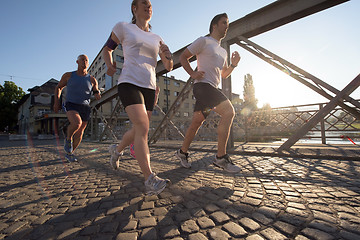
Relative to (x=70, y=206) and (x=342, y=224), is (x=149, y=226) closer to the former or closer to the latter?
(x=70, y=206)

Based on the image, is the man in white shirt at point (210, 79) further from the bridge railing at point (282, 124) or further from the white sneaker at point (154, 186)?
the bridge railing at point (282, 124)

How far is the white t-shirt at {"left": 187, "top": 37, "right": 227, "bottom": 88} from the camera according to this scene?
8.75 ft

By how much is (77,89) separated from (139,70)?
8.06ft

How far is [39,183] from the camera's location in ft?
6.89

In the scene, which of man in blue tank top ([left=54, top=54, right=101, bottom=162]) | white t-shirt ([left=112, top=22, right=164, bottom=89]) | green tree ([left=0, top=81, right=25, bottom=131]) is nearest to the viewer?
white t-shirt ([left=112, top=22, right=164, bottom=89])

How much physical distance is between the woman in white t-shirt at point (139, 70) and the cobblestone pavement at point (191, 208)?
321mm

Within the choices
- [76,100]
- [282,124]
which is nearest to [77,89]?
[76,100]

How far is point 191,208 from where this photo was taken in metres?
1.32

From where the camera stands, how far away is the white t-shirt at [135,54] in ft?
6.23

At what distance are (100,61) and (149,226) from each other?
46962mm

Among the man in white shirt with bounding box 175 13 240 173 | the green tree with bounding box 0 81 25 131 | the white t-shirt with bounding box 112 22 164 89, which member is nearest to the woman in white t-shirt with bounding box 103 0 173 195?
the white t-shirt with bounding box 112 22 164 89

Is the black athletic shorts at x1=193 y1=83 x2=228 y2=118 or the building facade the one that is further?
the building facade

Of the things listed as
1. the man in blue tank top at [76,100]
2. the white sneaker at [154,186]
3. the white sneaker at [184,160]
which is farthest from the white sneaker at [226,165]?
the man in blue tank top at [76,100]

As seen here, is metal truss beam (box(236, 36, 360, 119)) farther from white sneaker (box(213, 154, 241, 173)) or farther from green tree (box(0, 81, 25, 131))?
green tree (box(0, 81, 25, 131))
